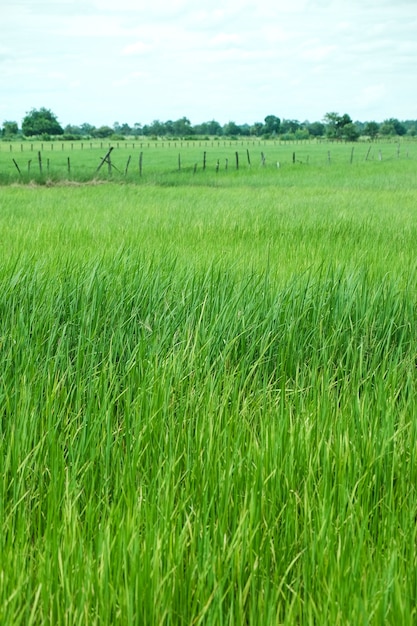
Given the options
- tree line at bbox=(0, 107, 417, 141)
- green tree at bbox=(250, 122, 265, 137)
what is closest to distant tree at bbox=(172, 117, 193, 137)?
tree line at bbox=(0, 107, 417, 141)

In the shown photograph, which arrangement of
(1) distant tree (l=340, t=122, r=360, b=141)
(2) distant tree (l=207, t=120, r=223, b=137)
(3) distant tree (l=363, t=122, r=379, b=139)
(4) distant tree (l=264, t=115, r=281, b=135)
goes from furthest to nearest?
1. (2) distant tree (l=207, t=120, r=223, b=137)
2. (4) distant tree (l=264, t=115, r=281, b=135)
3. (3) distant tree (l=363, t=122, r=379, b=139)
4. (1) distant tree (l=340, t=122, r=360, b=141)

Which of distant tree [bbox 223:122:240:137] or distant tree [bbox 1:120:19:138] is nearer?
distant tree [bbox 1:120:19:138]

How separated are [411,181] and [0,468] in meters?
21.1

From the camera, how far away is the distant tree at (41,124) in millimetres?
117500

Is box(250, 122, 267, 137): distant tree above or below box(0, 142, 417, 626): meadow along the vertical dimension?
above

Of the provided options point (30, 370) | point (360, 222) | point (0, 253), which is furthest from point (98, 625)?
point (360, 222)

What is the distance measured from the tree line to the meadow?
324ft

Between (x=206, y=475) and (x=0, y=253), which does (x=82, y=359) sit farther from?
(x=0, y=253)

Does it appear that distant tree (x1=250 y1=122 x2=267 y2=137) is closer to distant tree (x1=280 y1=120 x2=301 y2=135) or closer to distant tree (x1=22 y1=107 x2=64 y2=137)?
distant tree (x1=280 y1=120 x2=301 y2=135)

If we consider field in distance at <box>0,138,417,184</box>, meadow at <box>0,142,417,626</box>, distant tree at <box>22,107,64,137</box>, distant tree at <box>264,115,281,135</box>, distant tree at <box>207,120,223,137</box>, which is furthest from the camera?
distant tree at <box>207,120,223,137</box>

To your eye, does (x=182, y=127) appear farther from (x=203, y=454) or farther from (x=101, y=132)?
(x=203, y=454)

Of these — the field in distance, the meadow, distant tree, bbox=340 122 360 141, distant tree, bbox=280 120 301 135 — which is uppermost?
distant tree, bbox=280 120 301 135

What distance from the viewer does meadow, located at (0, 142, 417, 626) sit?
5.43 feet

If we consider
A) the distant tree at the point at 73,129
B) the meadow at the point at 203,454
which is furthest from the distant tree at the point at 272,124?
the meadow at the point at 203,454
